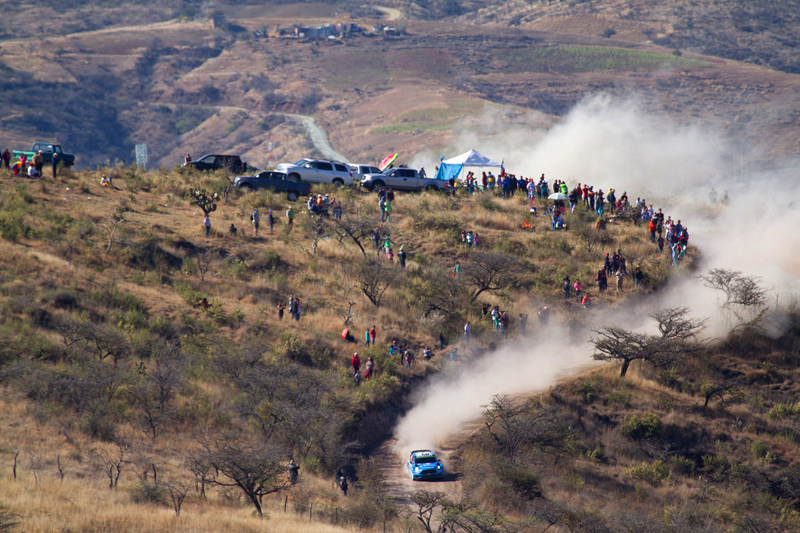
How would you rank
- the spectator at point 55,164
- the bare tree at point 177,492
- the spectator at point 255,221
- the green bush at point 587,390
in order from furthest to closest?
the spectator at point 55,164
the spectator at point 255,221
the green bush at point 587,390
the bare tree at point 177,492

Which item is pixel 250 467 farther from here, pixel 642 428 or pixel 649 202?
pixel 649 202

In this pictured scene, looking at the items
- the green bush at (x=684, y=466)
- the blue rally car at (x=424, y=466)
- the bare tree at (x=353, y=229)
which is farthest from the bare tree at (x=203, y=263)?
the green bush at (x=684, y=466)

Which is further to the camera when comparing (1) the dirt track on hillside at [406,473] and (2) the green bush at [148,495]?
(1) the dirt track on hillside at [406,473]

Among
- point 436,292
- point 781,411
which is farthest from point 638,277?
point 436,292

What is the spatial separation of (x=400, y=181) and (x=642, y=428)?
68.4 feet

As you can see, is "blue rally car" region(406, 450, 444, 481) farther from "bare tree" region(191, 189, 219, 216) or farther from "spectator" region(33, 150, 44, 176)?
"spectator" region(33, 150, 44, 176)

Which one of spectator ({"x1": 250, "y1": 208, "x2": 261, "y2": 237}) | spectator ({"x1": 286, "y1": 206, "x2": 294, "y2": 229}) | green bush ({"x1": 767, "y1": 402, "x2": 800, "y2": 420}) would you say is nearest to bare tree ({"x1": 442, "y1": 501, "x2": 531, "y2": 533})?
green bush ({"x1": 767, "y1": 402, "x2": 800, "y2": 420})

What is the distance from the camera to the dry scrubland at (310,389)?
20969 millimetres

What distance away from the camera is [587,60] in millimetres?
136875

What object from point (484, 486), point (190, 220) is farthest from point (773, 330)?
point (190, 220)

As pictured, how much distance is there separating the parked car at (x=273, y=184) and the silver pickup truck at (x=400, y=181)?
11.4ft

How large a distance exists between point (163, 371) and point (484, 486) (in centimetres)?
1000

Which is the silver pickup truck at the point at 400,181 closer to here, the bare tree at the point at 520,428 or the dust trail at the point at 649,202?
the dust trail at the point at 649,202

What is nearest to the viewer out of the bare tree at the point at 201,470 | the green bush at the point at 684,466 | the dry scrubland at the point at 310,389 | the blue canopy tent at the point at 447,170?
the bare tree at the point at 201,470
